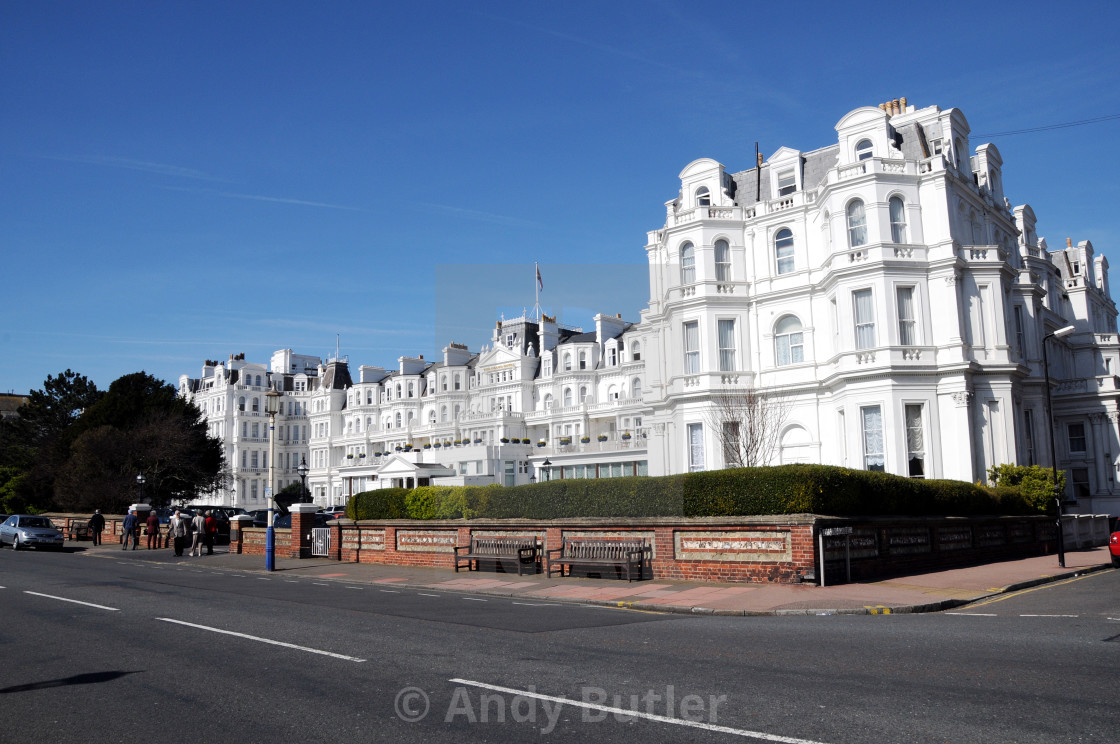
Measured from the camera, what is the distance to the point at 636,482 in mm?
20891

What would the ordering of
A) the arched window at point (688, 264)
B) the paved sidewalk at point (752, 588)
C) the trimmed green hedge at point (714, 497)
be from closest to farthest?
1. the paved sidewalk at point (752, 588)
2. the trimmed green hedge at point (714, 497)
3. the arched window at point (688, 264)

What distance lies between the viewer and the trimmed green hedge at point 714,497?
59.4 feet

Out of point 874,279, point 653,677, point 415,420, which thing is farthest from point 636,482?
point 415,420

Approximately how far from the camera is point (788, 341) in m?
35.9

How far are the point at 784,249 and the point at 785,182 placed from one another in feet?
12.2

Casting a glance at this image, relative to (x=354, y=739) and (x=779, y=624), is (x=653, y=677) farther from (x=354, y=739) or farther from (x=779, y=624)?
(x=779, y=624)

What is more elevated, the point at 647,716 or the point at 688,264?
the point at 688,264

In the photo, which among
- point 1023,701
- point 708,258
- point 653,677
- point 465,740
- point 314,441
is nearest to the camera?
point 465,740

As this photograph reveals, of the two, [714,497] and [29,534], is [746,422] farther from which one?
[29,534]

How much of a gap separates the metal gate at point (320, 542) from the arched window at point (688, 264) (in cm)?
1889

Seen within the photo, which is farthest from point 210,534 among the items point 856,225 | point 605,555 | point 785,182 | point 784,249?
point 785,182

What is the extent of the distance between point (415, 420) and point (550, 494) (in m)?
A: 63.7

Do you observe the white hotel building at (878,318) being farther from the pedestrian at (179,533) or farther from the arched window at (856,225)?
the pedestrian at (179,533)

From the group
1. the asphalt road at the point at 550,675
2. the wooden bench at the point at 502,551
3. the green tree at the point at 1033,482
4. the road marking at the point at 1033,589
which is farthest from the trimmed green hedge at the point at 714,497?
the asphalt road at the point at 550,675
